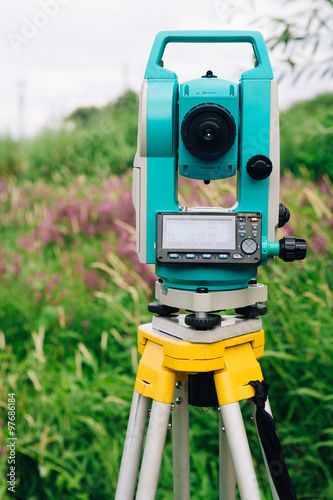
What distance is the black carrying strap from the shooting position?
1.33 metres

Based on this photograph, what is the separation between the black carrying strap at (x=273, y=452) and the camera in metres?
1.33

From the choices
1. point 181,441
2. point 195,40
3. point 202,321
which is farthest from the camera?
point 181,441

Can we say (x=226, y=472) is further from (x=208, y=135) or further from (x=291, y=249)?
(x=208, y=135)

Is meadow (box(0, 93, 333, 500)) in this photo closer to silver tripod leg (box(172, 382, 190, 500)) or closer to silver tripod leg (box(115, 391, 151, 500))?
silver tripod leg (box(172, 382, 190, 500))

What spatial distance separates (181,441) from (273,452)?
33 cm

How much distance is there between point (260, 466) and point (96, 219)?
3142mm

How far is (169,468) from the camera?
7.44 feet

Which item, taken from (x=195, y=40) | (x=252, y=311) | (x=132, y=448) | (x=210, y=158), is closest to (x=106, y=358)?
(x=132, y=448)

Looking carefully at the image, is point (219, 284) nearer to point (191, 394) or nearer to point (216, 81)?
point (191, 394)

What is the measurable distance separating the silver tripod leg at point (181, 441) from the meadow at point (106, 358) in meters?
0.62

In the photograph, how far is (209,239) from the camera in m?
1.28

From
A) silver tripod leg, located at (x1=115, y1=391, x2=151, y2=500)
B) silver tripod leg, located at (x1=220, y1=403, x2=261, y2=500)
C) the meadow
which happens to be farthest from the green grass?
silver tripod leg, located at (x1=220, y1=403, x2=261, y2=500)

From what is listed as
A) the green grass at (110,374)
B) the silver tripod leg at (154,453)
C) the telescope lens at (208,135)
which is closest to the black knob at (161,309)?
the silver tripod leg at (154,453)

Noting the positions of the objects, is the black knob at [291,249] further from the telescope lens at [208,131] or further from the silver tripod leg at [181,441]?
the silver tripod leg at [181,441]
